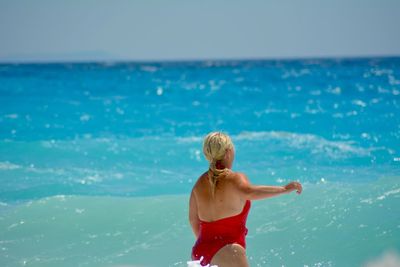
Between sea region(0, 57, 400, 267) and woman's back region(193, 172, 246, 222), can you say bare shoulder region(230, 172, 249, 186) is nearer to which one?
woman's back region(193, 172, 246, 222)

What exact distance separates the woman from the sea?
1685 mm

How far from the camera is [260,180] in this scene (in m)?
7.79

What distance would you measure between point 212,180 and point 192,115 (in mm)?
11071

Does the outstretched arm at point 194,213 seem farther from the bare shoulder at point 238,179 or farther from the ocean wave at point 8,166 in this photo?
the ocean wave at point 8,166

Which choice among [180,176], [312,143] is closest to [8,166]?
[180,176]

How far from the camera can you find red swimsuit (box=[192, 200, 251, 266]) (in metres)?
3.55

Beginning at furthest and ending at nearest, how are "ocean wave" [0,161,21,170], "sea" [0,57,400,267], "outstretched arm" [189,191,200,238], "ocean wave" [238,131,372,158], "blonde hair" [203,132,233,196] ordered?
"ocean wave" [238,131,372,158]
"ocean wave" [0,161,21,170]
"sea" [0,57,400,267]
"outstretched arm" [189,191,200,238]
"blonde hair" [203,132,233,196]

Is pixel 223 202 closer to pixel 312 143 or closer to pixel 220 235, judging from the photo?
pixel 220 235

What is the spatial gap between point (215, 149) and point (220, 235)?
42 centimetres

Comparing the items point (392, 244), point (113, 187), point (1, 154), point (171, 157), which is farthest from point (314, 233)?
point (1, 154)

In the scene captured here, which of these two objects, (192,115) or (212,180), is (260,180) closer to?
(212,180)

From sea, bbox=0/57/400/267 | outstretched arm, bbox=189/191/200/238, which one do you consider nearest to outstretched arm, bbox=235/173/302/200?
outstretched arm, bbox=189/191/200/238

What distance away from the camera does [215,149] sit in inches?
136

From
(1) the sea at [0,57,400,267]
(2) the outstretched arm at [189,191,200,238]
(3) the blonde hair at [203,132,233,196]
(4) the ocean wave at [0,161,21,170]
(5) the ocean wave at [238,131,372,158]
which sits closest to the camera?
(3) the blonde hair at [203,132,233,196]
